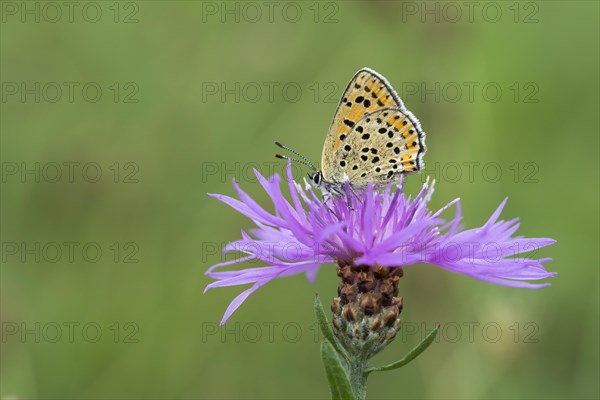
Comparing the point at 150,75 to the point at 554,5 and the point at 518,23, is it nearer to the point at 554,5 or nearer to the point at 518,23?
the point at 518,23

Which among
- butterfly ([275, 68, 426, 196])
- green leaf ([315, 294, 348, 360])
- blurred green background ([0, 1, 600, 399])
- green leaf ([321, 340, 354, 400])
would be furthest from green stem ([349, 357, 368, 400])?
blurred green background ([0, 1, 600, 399])

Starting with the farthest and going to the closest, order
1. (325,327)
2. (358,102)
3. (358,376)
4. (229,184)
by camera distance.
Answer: (229,184)
(358,102)
(358,376)
(325,327)

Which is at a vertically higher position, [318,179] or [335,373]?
[318,179]

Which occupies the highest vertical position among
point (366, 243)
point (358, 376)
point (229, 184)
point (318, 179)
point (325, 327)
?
point (229, 184)

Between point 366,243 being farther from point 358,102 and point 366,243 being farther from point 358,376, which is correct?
point 358,102

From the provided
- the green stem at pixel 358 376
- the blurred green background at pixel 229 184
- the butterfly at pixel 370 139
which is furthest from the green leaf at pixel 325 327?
the blurred green background at pixel 229 184

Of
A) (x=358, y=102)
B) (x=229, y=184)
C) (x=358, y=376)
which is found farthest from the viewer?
(x=229, y=184)

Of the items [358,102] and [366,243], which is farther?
[358,102]

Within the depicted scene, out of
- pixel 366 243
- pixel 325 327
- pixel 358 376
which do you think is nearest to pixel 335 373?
pixel 325 327
